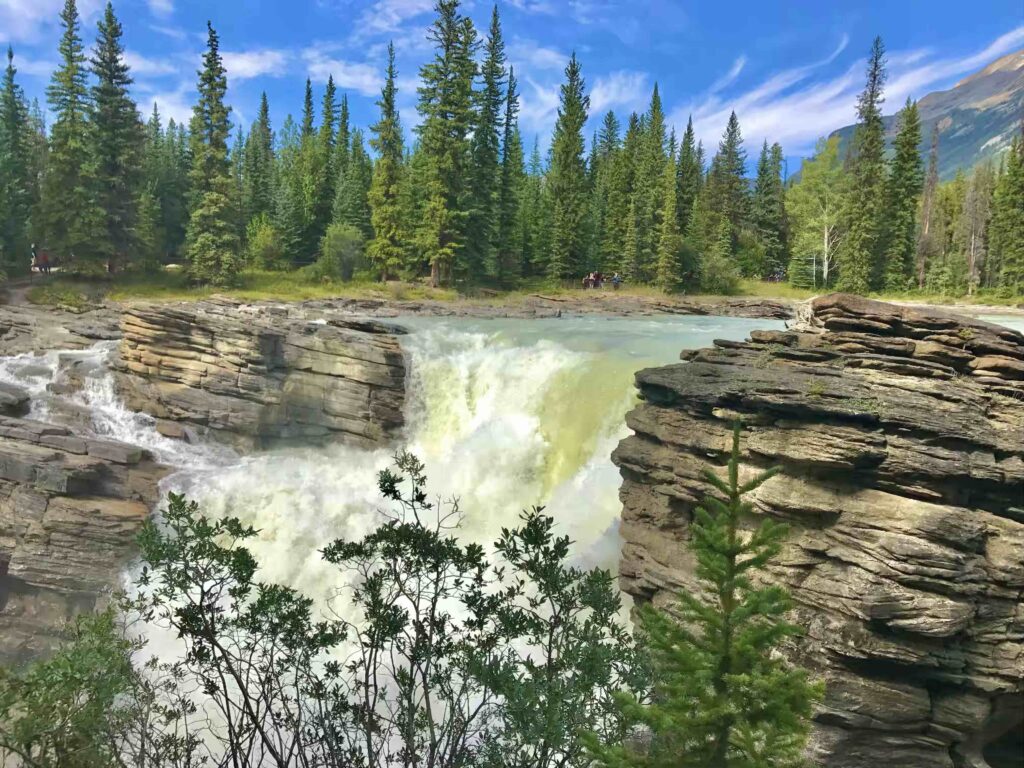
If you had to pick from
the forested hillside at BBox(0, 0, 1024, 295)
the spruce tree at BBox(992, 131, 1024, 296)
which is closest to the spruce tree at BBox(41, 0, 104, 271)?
the forested hillside at BBox(0, 0, 1024, 295)

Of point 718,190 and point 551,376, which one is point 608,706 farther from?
point 718,190

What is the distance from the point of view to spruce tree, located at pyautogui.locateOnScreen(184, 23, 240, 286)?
135ft

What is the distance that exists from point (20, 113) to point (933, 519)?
56578mm

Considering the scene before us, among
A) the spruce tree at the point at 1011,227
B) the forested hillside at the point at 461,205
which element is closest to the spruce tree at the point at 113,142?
the forested hillside at the point at 461,205

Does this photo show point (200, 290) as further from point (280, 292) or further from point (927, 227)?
point (927, 227)

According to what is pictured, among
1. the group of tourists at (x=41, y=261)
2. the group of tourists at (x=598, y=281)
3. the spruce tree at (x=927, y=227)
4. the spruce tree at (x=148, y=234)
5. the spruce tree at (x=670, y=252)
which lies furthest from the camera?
the spruce tree at (x=927, y=227)

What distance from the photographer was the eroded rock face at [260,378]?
21.3 meters

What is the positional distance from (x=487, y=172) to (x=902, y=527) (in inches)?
1666

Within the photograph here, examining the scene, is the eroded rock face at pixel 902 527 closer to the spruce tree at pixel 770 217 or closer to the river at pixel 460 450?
the river at pixel 460 450

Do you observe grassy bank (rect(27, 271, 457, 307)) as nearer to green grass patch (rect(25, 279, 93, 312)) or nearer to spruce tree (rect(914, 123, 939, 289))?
green grass patch (rect(25, 279, 93, 312))

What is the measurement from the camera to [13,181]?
39.6 metres

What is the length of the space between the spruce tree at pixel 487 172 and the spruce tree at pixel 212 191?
16340mm

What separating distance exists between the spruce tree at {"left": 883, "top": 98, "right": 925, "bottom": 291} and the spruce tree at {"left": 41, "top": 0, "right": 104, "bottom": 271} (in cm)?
5472

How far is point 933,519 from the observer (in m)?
9.73
